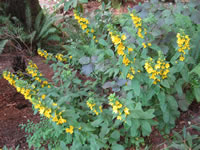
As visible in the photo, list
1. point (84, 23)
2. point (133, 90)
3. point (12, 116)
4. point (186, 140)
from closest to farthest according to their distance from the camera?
point (186, 140)
point (133, 90)
point (84, 23)
point (12, 116)

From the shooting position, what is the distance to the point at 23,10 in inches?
185

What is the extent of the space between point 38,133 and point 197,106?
189cm

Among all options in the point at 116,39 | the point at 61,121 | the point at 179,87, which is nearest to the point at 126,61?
the point at 116,39

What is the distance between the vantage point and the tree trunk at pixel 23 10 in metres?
4.54

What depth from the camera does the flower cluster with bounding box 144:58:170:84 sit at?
1.68 m

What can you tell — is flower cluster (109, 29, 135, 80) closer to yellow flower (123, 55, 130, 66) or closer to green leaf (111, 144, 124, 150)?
yellow flower (123, 55, 130, 66)

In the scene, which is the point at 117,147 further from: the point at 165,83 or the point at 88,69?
the point at 88,69

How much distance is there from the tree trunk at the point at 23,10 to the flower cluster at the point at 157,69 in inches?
146

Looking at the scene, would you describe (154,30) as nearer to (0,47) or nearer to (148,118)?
(148,118)

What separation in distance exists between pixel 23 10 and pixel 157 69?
4.01 m

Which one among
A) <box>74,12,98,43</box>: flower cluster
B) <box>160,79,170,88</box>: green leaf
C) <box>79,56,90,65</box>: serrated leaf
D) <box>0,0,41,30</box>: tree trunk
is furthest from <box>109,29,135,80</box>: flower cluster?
<box>0,0,41,30</box>: tree trunk

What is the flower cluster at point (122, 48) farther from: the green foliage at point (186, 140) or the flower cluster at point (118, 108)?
the green foliage at point (186, 140)

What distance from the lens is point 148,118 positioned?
1.99 meters

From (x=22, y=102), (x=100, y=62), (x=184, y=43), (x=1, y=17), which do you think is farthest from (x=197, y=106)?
(x=1, y=17)
